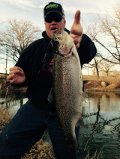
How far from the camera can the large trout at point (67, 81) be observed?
10.2ft

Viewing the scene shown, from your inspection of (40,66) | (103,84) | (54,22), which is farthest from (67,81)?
(103,84)

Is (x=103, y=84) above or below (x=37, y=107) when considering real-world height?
below

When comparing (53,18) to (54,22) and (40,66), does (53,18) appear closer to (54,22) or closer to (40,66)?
(54,22)

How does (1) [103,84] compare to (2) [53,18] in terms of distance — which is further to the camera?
(1) [103,84]

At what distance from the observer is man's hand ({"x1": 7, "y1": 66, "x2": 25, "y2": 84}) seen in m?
3.95

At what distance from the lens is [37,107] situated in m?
4.28

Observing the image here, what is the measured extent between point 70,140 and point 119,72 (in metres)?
56.2

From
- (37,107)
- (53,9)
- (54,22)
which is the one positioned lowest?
(37,107)

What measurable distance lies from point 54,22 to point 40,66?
61 cm

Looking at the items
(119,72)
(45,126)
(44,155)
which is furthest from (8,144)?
(119,72)

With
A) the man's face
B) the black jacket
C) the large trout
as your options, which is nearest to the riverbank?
the black jacket

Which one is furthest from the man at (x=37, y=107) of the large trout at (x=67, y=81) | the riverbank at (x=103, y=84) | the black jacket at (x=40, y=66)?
the riverbank at (x=103, y=84)

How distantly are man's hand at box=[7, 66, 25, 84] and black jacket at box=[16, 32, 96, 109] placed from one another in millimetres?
202

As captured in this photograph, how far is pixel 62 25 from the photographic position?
12.9 ft
